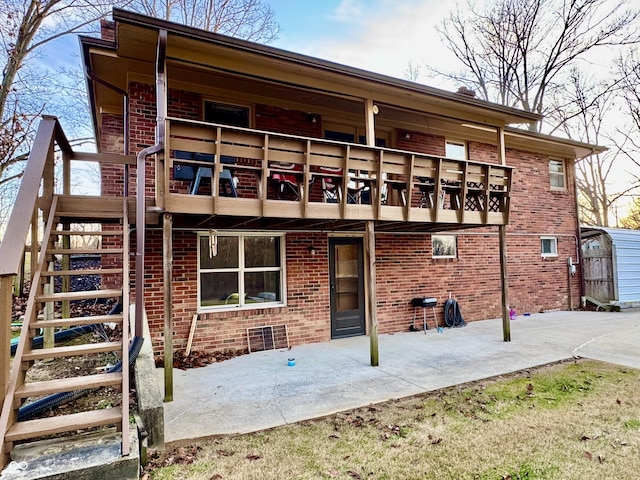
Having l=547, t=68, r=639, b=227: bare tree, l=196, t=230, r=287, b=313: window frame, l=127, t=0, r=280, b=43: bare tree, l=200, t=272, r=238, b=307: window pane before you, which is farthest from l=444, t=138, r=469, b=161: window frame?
l=547, t=68, r=639, b=227: bare tree

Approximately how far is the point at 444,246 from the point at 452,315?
5.72 ft

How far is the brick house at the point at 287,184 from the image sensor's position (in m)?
5.11

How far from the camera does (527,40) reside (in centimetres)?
1809

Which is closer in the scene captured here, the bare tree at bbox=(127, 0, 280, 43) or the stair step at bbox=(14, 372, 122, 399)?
the stair step at bbox=(14, 372, 122, 399)

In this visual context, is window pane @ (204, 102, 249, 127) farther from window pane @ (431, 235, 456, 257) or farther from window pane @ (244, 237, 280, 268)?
window pane @ (431, 235, 456, 257)

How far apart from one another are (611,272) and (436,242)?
6337mm

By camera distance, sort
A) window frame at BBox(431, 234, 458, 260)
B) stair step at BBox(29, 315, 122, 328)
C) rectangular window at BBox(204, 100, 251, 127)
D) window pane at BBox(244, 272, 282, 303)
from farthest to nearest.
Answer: window frame at BBox(431, 234, 458, 260) → window pane at BBox(244, 272, 282, 303) → rectangular window at BBox(204, 100, 251, 127) → stair step at BBox(29, 315, 122, 328)

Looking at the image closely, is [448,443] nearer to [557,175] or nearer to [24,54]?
[557,175]

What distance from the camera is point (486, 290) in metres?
9.90

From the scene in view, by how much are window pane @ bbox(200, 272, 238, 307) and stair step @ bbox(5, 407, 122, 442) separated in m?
3.79

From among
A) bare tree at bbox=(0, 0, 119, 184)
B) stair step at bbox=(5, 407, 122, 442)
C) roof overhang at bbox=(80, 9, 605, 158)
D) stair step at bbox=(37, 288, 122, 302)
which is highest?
bare tree at bbox=(0, 0, 119, 184)

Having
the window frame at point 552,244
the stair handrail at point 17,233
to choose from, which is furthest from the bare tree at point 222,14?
the window frame at point 552,244

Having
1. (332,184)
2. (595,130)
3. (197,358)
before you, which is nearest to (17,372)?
(197,358)

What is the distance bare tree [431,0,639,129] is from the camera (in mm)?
16078
